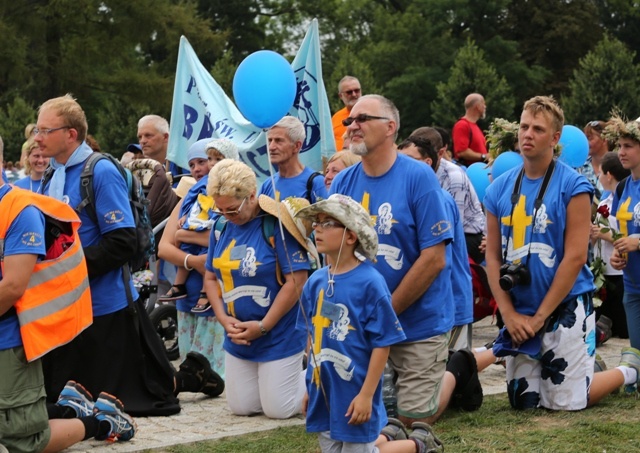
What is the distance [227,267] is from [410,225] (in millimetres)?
1748

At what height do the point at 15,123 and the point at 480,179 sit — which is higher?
the point at 15,123

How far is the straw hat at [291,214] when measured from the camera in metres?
7.44

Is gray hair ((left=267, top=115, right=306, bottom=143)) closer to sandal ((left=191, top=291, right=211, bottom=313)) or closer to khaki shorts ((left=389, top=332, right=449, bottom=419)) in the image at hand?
sandal ((left=191, top=291, right=211, bottom=313))

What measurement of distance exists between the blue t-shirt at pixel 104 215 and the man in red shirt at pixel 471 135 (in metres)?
7.32

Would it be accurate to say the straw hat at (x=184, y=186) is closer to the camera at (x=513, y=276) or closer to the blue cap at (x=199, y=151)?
the blue cap at (x=199, y=151)

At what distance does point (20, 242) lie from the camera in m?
5.95

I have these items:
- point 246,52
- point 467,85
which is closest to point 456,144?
point 467,85

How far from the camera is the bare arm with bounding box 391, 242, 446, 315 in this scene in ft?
20.7

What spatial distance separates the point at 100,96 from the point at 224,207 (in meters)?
33.9

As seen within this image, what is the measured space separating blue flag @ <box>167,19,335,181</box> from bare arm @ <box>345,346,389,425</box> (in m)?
5.40

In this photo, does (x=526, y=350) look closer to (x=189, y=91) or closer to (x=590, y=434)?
(x=590, y=434)

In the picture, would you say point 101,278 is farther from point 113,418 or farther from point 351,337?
point 351,337

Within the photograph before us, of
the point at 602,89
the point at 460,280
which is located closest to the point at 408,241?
the point at 460,280

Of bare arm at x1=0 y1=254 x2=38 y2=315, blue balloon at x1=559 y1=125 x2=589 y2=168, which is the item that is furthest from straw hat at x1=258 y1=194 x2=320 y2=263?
blue balloon at x1=559 y1=125 x2=589 y2=168
